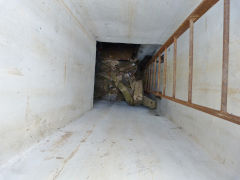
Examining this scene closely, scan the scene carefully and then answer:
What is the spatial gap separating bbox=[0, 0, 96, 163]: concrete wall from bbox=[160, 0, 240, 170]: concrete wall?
6.15 feet

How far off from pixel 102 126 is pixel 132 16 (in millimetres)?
1920

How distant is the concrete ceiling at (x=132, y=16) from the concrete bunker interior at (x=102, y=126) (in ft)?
0.06

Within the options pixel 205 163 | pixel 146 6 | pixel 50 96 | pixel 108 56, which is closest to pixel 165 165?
pixel 205 163

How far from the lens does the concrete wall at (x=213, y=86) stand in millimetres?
1052

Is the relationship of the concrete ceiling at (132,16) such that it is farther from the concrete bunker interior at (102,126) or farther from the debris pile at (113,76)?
the debris pile at (113,76)

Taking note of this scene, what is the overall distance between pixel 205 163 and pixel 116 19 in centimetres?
238

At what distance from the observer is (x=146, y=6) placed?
179 centimetres

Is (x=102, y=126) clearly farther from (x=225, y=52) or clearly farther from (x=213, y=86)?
(x=225, y=52)

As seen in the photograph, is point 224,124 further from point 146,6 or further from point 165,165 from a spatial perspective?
point 146,6

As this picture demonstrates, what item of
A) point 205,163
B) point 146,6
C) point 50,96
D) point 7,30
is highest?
point 146,6

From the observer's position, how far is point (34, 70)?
1263 millimetres

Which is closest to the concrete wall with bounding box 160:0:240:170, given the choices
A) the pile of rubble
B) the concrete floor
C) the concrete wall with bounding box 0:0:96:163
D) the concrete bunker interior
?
the concrete bunker interior

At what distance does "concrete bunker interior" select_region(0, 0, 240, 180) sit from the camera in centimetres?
98

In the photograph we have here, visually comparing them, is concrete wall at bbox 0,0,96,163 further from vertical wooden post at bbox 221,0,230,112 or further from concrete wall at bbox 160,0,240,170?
concrete wall at bbox 160,0,240,170
